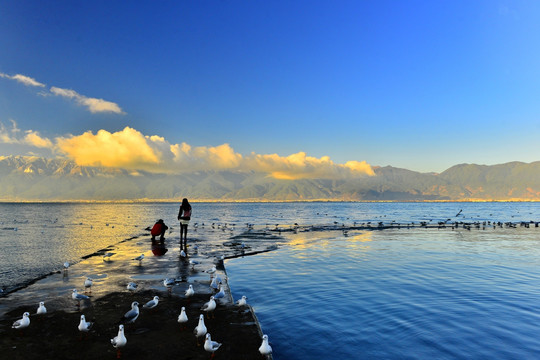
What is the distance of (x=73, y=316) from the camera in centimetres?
1047

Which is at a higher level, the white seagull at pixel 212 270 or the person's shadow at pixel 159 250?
the white seagull at pixel 212 270

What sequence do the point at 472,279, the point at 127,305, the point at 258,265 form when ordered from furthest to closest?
1. the point at 258,265
2. the point at 472,279
3. the point at 127,305

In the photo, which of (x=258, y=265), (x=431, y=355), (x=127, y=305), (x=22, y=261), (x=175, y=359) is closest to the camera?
(x=175, y=359)

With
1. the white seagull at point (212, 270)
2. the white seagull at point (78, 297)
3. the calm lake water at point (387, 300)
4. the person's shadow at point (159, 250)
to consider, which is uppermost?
the white seagull at point (78, 297)

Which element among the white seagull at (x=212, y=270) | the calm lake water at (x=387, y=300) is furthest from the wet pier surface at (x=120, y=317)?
the calm lake water at (x=387, y=300)

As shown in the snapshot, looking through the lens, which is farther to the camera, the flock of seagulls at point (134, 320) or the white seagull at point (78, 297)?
the white seagull at point (78, 297)

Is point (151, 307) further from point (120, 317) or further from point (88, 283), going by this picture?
point (88, 283)

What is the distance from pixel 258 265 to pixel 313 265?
3.96 meters

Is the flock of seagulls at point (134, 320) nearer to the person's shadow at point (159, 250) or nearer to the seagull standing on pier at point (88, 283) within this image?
the seagull standing on pier at point (88, 283)

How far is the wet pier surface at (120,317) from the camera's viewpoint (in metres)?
8.09

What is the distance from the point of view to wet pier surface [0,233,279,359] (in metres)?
8.09

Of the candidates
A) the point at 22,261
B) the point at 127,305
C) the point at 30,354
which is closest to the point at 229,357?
the point at 30,354

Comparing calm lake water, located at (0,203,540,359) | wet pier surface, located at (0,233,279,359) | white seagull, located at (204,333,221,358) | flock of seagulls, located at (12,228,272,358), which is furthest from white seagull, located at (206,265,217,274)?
white seagull, located at (204,333,221,358)

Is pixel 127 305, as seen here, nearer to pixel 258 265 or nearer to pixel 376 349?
pixel 376 349
